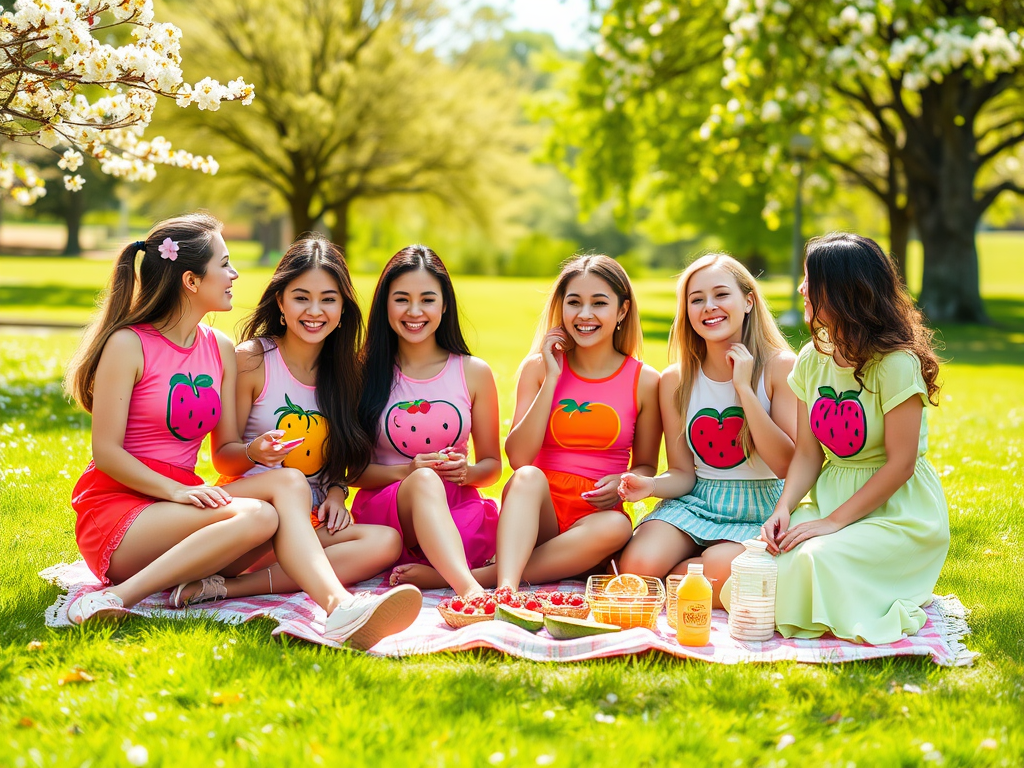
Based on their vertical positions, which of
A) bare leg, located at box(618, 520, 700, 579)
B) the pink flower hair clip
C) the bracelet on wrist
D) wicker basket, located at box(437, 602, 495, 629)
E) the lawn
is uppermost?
the pink flower hair clip

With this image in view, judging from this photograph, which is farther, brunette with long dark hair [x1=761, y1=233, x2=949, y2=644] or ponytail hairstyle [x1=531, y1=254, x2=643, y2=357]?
ponytail hairstyle [x1=531, y1=254, x2=643, y2=357]

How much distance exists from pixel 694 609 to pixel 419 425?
170 centimetres

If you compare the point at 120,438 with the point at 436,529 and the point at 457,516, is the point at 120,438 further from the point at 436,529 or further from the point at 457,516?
the point at 457,516

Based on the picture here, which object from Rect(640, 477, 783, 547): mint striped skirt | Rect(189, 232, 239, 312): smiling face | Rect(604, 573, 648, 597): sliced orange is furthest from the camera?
Rect(640, 477, 783, 547): mint striped skirt

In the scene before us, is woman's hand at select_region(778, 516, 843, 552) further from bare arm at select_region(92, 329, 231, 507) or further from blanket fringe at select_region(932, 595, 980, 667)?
bare arm at select_region(92, 329, 231, 507)

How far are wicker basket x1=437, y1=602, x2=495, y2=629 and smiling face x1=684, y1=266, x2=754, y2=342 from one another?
1.71 metres

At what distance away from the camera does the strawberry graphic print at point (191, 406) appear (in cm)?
437

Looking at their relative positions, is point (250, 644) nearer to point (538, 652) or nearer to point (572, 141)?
point (538, 652)

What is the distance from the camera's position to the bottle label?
3.80 metres

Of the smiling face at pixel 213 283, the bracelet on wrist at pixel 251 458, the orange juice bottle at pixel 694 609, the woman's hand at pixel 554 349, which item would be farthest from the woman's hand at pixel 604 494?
the smiling face at pixel 213 283

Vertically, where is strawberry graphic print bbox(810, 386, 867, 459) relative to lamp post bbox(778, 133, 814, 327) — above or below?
below

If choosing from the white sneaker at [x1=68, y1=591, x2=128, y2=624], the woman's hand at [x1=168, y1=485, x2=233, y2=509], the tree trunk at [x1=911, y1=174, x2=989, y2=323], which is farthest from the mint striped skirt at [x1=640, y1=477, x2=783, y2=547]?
the tree trunk at [x1=911, y1=174, x2=989, y2=323]

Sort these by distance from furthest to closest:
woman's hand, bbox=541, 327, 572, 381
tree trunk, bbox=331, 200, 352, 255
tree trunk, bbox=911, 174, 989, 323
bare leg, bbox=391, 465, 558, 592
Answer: tree trunk, bbox=331, 200, 352, 255 → tree trunk, bbox=911, 174, 989, 323 → woman's hand, bbox=541, 327, 572, 381 → bare leg, bbox=391, 465, 558, 592

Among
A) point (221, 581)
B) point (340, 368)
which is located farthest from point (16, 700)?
point (340, 368)
